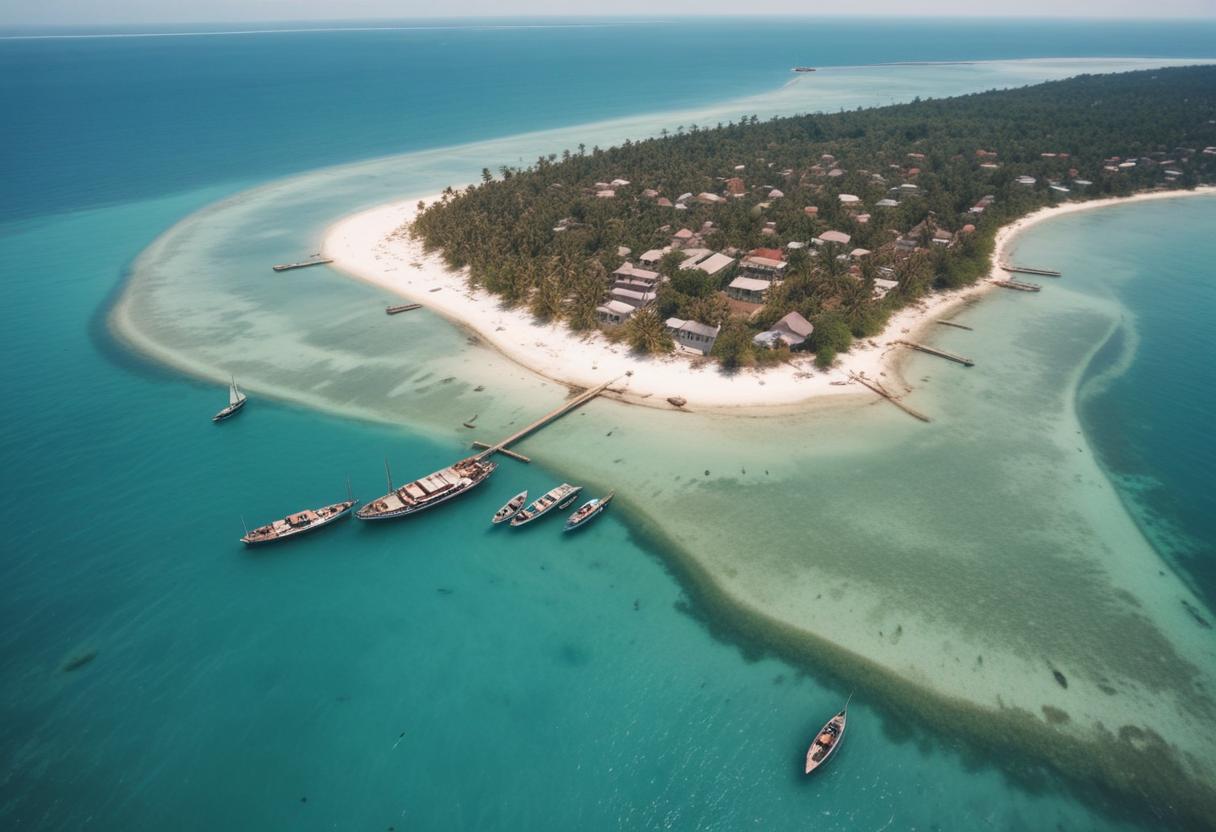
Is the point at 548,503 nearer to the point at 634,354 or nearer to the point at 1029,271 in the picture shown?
the point at 634,354

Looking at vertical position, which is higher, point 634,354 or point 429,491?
point 634,354

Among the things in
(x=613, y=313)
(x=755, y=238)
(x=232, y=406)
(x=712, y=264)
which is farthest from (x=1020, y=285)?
(x=232, y=406)

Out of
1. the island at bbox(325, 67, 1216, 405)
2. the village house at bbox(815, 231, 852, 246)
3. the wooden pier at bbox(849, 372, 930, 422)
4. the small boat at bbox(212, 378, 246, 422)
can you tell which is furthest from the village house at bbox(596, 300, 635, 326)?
the small boat at bbox(212, 378, 246, 422)

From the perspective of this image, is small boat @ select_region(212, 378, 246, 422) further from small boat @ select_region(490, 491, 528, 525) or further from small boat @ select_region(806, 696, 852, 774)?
small boat @ select_region(806, 696, 852, 774)

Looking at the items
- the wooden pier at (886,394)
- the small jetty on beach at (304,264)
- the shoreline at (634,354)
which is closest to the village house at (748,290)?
the shoreline at (634,354)

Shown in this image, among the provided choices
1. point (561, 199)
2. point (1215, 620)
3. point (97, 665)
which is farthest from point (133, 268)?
point (1215, 620)

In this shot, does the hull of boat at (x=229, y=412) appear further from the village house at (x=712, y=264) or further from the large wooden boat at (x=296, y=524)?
the village house at (x=712, y=264)
